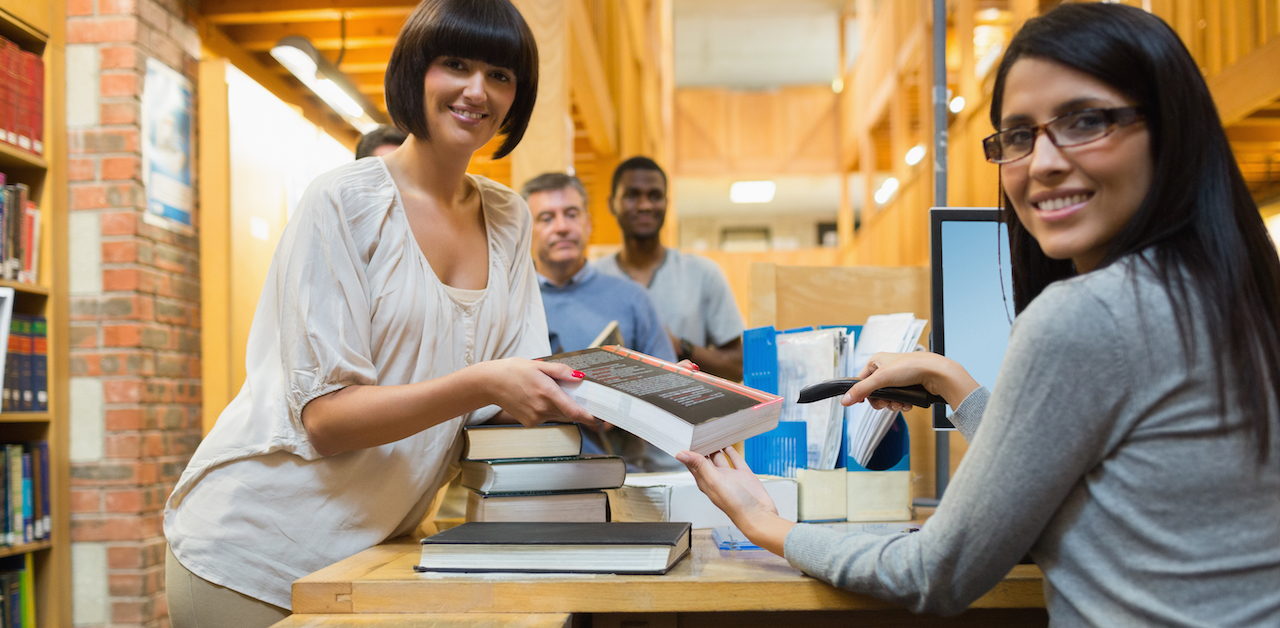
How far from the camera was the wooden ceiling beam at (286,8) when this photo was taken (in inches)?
149

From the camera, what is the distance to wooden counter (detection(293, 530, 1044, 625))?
2.87 ft

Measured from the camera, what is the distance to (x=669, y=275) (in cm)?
296

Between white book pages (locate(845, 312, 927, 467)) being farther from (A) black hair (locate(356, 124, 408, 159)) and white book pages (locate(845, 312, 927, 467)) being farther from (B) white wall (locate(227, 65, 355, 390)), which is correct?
(B) white wall (locate(227, 65, 355, 390))

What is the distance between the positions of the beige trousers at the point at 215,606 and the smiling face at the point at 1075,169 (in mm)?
1025

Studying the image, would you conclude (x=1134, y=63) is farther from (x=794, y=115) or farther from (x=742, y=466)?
(x=794, y=115)

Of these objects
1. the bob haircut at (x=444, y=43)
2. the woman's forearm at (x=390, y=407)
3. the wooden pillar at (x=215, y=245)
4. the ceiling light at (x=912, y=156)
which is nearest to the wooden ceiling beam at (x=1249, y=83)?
the bob haircut at (x=444, y=43)

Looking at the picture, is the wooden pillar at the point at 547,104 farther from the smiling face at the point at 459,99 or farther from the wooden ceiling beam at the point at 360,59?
the wooden ceiling beam at the point at 360,59

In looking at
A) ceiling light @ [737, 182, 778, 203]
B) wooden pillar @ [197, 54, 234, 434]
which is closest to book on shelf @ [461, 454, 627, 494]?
wooden pillar @ [197, 54, 234, 434]

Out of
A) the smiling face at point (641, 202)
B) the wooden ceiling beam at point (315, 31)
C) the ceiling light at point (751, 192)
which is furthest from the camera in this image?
the ceiling light at point (751, 192)

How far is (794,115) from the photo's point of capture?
1186 cm

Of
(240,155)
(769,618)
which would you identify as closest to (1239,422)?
(769,618)

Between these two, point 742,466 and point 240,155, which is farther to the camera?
point 240,155

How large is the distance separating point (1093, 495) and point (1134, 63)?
376mm

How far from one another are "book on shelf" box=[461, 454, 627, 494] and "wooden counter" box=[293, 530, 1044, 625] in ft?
0.61
